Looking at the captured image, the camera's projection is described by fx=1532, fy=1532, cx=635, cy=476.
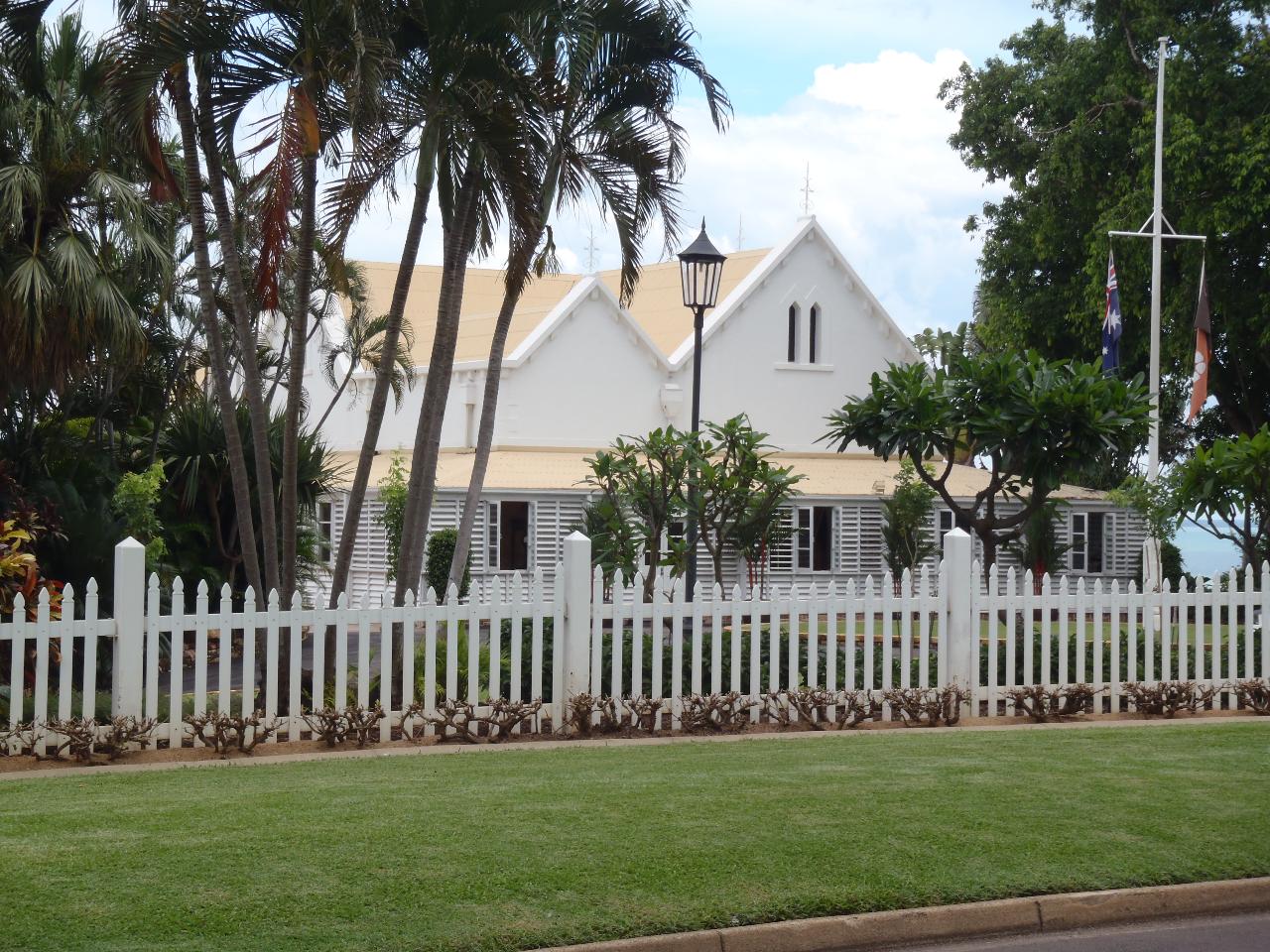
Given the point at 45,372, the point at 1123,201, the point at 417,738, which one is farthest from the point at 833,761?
the point at 1123,201

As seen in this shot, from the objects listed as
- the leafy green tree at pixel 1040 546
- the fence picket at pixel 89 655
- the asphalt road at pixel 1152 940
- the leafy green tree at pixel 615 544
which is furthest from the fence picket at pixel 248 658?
the leafy green tree at pixel 1040 546

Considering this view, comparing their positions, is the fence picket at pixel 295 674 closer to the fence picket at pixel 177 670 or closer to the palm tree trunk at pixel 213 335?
the fence picket at pixel 177 670

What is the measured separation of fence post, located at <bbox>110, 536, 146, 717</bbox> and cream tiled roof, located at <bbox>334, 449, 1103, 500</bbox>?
18.9 meters

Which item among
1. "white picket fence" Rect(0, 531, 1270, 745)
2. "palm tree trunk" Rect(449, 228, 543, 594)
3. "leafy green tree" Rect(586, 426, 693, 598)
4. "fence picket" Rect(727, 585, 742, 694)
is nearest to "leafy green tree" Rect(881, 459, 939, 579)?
"leafy green tree" Rect(586, 426, 693, 598)

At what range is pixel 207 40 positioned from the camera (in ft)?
37.7

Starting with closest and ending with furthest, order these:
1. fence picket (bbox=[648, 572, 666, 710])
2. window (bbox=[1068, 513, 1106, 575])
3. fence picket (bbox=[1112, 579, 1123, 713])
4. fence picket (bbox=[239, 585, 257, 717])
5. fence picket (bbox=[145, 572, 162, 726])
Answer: fence picket (bbox=[145, 572, 162, 726]) < fence picket (bbox=[239, 585, 257, 717]) < fence picket (bbox=[648, 572, 666, 710]) < fence picket (bbox=[1112, 579, 1123, 713]) < window (bbox=[1068, 513, 1106, 575])

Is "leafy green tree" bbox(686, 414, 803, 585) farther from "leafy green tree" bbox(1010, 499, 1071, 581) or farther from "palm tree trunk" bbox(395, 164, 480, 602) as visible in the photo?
"leafy green tree" bbox(1010, 499, 1071, 581)

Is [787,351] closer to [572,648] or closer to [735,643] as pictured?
[735,643]

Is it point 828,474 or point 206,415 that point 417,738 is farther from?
point 828,474

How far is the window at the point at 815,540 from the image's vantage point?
33.3m

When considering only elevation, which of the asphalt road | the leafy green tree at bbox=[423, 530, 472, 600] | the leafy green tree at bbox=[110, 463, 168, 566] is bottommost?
the asphalt road

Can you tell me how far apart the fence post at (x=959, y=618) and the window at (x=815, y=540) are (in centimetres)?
2059

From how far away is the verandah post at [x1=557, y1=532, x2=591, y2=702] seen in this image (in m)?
11.3


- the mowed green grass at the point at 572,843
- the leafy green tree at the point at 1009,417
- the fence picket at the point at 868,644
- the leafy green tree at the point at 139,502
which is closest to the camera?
the mowed green grass at the point at 572,843
